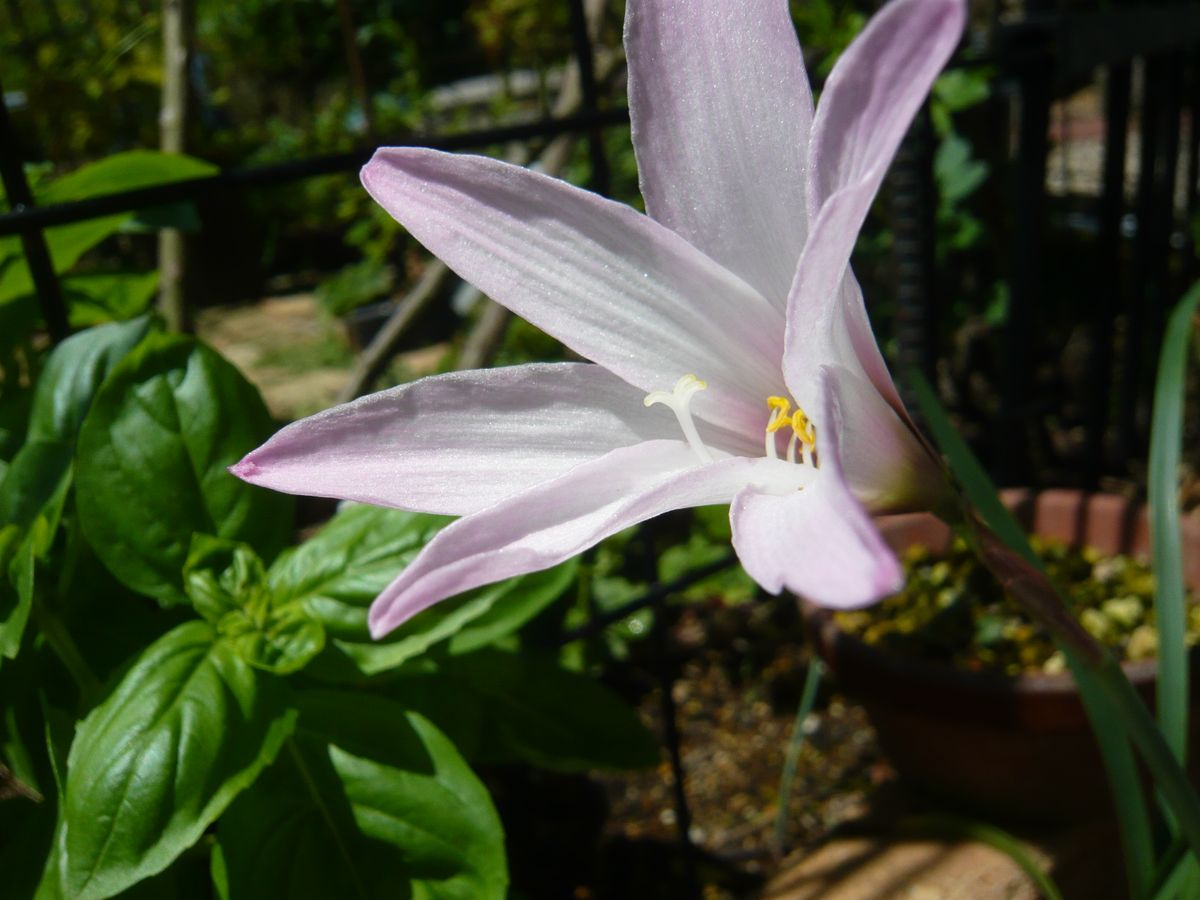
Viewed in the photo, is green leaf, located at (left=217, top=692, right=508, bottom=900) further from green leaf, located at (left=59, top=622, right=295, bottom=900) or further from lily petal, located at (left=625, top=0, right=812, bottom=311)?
lily petal, located at (left=625, top=0, right=812, bottom=311)

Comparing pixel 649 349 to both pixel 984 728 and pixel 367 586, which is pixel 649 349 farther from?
pixel 984 728

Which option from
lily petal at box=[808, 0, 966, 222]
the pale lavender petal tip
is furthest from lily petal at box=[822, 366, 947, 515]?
the pale lavender petal tip

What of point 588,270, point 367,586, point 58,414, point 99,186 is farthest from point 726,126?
point 99,186


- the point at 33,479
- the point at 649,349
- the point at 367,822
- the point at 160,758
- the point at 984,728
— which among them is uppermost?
the point at 649,349

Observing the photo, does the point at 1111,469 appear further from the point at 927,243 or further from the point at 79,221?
the point at 79,221

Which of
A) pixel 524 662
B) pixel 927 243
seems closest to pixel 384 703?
pixel 524 662

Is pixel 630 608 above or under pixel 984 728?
above

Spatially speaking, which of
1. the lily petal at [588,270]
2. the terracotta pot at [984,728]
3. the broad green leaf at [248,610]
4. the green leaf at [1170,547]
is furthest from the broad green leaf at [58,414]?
the terracotta pot at [984,728]
